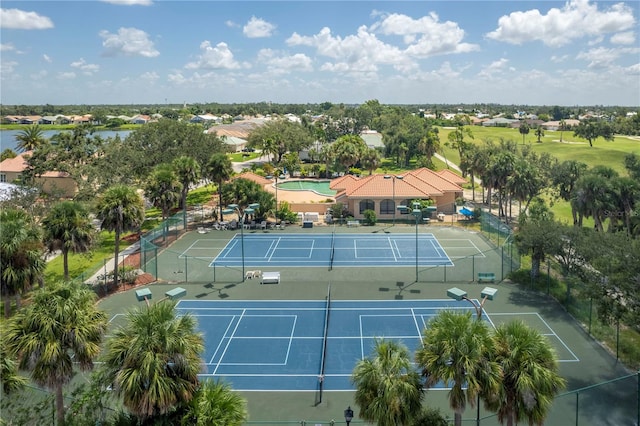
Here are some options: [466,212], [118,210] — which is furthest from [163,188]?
[466,212]

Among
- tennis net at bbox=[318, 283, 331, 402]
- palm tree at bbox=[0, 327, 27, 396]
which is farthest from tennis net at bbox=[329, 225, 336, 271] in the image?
palm tree at bbox=[0, 327, 27, 396]

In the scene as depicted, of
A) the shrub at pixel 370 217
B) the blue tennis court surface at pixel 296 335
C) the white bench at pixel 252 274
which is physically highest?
the shrub at pixel 370 217

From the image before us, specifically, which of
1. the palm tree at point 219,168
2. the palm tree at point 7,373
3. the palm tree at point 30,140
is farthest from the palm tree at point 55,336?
the palm tree at point 30,140

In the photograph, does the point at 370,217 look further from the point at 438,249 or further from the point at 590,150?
the point at 590,150

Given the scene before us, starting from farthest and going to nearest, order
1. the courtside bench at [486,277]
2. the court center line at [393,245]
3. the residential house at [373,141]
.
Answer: the residential house at [373,141] < the court center line at [393,245] < the courtside bench at [486,277]

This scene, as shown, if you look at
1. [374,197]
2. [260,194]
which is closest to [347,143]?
[374,197]

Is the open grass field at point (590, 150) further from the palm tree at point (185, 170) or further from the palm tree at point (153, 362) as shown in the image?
the palm tree at point (153, 362)
